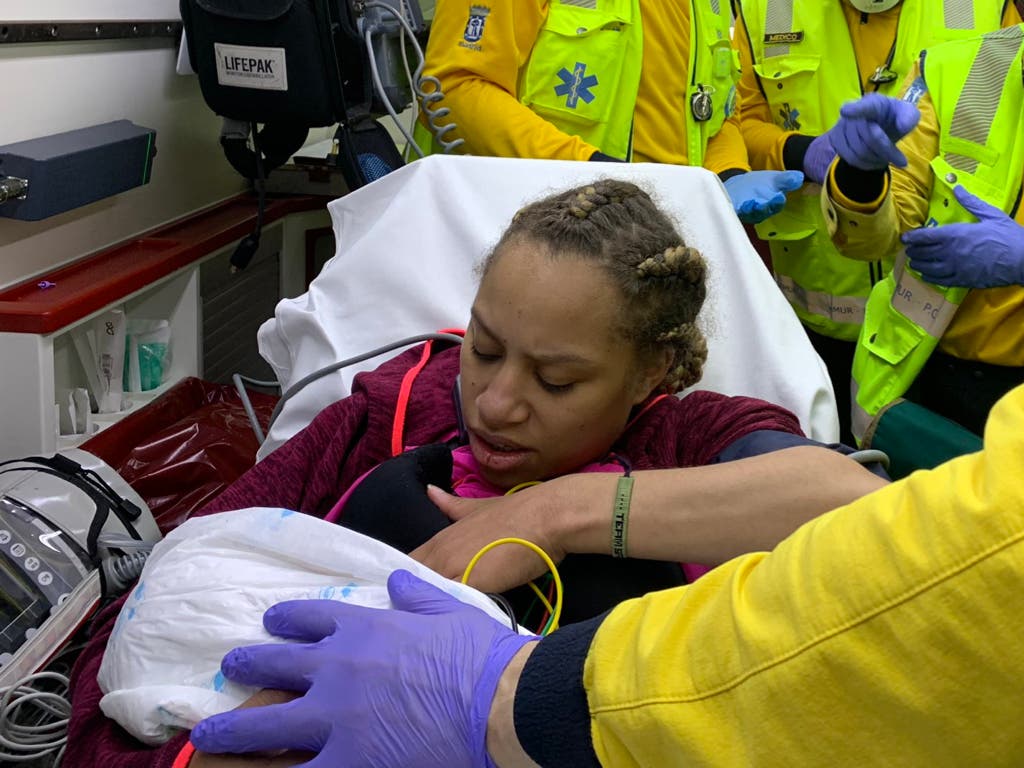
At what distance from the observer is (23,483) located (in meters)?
1.62

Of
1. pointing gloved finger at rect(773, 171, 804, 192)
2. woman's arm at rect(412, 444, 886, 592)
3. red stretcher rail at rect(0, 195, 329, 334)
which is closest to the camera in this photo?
woman's arm at rect(412, 444, 886, 592)

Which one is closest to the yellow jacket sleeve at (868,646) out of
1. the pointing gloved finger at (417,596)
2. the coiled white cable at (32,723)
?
the pointing gloved finger at (417,596)

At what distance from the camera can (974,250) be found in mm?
1920

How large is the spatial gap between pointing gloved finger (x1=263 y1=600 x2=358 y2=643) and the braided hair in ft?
1.73

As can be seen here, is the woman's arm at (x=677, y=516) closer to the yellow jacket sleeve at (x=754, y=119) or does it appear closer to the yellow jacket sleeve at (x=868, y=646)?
the yellow jacket sleeve at (x=868, y=646)

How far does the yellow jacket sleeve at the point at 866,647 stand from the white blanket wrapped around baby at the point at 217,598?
382mm

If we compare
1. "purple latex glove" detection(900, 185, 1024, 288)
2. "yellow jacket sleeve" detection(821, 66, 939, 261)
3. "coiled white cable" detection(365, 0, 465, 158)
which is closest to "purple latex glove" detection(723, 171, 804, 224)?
"yellow jacket sleeve" detection(821, 66, 939, 261)

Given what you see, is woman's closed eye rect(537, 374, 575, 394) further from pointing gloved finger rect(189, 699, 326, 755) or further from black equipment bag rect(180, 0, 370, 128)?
black equipment bag rect(180, 0, 370, 128)

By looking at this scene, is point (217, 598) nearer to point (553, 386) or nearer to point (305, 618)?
point (305, 618)

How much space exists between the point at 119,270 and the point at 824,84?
179 cm

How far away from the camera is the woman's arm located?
113 centimetres

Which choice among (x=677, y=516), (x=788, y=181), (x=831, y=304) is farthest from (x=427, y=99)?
(x=677, y=516)

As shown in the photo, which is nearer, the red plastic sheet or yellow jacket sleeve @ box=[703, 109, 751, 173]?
the red plastic sheet

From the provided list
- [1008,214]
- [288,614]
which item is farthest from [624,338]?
[1008,214]
